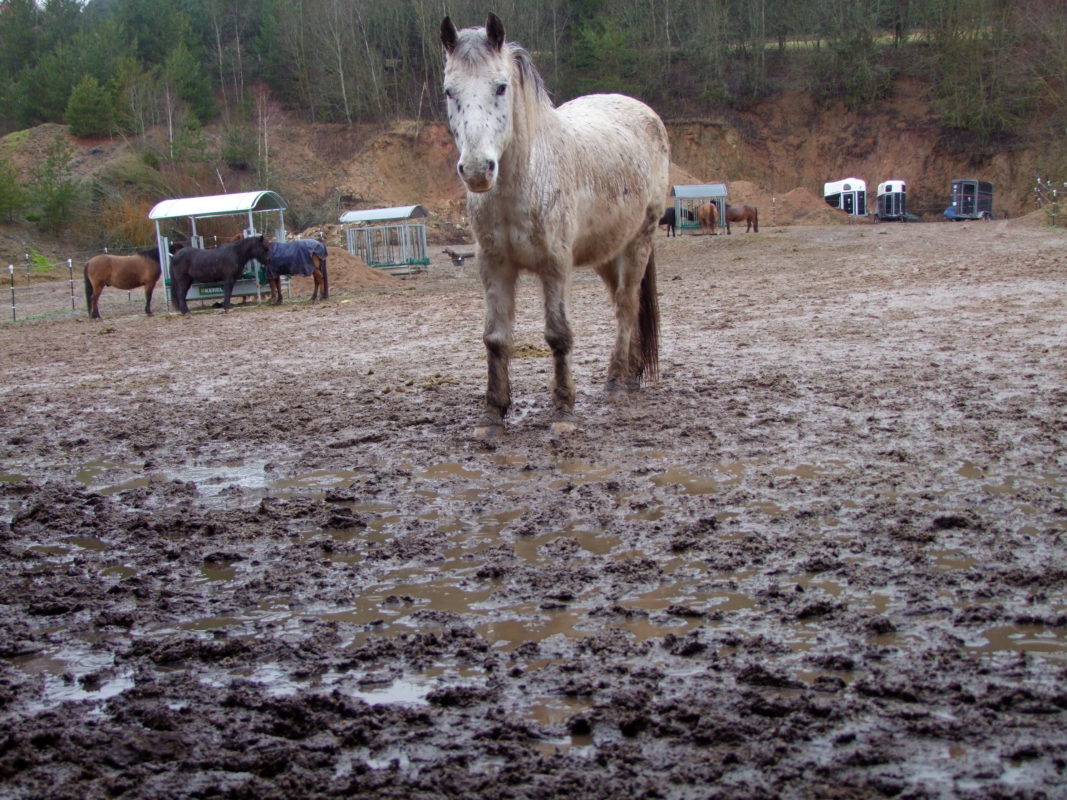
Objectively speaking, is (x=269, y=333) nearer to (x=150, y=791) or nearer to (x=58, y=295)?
(x=150, y=791)

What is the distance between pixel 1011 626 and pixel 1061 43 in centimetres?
4601

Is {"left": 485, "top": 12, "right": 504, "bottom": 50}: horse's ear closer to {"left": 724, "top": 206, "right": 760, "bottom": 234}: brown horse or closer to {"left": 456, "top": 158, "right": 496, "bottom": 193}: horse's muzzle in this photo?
{"left": 456, "top": 158, "right": 496, "bottom": 193}: horse's muzzle

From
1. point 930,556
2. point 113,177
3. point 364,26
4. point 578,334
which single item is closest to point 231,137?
point 113,177

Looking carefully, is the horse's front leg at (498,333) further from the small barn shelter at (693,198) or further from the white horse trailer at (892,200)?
the white horse trailer at (892,200)

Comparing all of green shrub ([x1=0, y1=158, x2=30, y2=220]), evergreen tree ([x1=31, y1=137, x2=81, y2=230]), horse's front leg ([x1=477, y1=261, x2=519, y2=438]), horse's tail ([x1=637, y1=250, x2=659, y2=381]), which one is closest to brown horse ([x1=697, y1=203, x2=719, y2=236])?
evergreen tree ([x1=31, y1=137, x2=81, y2=230])

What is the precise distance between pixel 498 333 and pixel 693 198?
37420 mm

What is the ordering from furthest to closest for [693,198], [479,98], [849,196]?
[849,196] → [693,198] → [479,98]

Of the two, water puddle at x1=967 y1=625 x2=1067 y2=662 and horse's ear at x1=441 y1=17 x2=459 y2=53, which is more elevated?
horse's ear at x1=441 y1=17 x2=459 y2=53

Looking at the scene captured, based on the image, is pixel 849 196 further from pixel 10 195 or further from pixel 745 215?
pixel 10 195

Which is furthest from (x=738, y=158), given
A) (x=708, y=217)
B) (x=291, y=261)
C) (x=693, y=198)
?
(x=291, y=261)

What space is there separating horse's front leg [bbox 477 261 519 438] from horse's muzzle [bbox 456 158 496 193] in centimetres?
91

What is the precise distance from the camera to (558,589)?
326 cm

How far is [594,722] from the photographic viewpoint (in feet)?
7.63

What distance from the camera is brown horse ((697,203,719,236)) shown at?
3806cm
